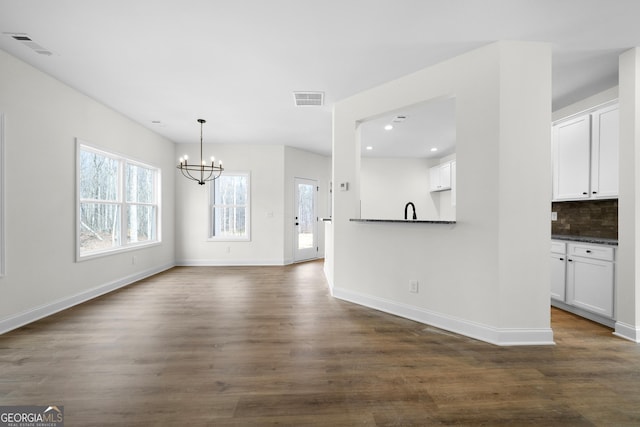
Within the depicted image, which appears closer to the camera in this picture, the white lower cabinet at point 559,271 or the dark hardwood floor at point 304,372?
the dark hardwood floor at point 304,372

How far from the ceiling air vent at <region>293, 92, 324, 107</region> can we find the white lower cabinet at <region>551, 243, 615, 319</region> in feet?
11.4

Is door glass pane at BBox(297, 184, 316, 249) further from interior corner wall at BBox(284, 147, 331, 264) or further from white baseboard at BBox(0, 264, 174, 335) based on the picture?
white baseboard at BBox(0, 264, 174, 335)

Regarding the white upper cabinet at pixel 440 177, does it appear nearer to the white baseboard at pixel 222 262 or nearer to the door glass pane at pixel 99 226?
the white baseboard at pixel 222 262

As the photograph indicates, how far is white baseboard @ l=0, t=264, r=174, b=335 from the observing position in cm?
280

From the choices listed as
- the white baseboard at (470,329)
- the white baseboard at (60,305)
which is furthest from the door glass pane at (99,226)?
the white baseboard at (470,329)

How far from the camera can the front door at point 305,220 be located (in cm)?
688

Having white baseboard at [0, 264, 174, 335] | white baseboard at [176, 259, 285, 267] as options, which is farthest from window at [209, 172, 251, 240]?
white baseboard at [0, 264, 174, 335]

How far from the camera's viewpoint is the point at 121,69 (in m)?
3.06

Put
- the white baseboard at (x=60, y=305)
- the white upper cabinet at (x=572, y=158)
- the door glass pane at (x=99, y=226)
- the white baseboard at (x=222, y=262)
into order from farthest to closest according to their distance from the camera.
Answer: the white baseboard at (x=222, y=262), the door glass pane at (x=99, y=226), the white upper cabinet at (x=572, y=158), the white baseboard at (x=60, y=305)

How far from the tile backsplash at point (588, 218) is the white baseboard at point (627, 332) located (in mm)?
1207

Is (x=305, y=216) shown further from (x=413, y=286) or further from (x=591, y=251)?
(x=591, y=251)

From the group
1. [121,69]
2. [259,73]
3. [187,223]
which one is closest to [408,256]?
[259,73]

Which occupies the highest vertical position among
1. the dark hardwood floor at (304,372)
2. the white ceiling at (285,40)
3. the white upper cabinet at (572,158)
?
the white ceiling at (285,40)

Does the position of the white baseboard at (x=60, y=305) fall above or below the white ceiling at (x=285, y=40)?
below
